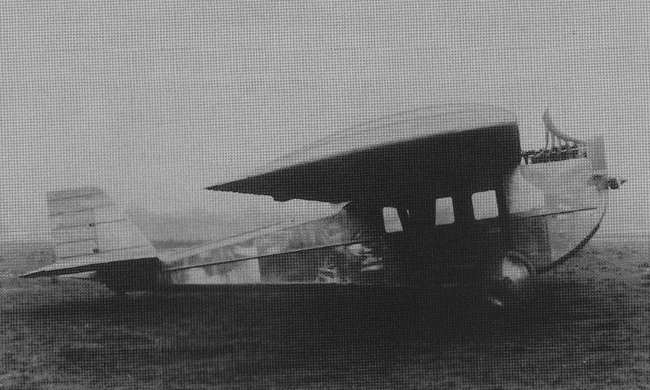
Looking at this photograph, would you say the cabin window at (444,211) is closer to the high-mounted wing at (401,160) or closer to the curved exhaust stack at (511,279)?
the high-mounted wing at (401,160)

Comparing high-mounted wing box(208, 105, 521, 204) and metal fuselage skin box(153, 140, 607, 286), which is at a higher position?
high-mounted wing box(208, 105, 521, 204)

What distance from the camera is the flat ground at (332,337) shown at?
2740 mm

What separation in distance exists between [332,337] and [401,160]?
4.56ft

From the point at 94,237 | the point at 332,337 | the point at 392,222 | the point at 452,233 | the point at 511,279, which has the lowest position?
the point at 332,337

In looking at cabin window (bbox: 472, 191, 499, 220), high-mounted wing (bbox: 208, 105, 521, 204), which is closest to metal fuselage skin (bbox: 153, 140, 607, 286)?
cabin window (bbox: 472, 191, 499, 220)

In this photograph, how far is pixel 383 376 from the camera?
2742 millimetres

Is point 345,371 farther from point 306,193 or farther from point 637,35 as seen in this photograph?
point 637,35

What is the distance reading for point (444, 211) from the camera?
2820 millimetres

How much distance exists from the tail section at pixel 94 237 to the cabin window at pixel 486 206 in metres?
2.29

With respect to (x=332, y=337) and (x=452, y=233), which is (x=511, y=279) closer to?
(x=452, y=233)

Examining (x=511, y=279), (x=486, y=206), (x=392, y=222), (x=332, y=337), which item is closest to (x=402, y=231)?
(x=392, y=222)

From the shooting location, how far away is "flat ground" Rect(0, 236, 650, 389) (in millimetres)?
2740

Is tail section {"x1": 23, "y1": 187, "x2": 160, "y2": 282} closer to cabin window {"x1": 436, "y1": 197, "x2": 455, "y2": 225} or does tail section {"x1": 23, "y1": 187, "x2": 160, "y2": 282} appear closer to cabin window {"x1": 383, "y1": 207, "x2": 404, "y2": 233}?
cabin window {"x1": 383, "y1": 207, "x2": 404, "y2": 233}

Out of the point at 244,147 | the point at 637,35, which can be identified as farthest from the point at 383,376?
the point at 637,35
